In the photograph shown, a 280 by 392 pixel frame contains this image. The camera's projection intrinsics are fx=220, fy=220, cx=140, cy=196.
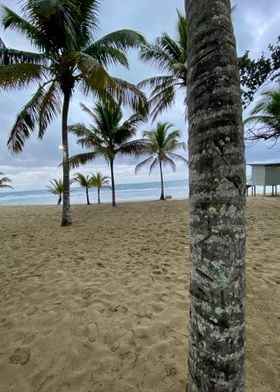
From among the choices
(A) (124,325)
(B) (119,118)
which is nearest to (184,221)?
(A) (124,325)

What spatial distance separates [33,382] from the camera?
1612mm

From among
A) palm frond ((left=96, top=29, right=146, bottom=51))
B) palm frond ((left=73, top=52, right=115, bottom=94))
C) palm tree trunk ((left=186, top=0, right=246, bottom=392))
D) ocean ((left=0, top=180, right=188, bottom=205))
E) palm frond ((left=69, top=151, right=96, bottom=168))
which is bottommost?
ocean ((left=0, top=180, right=188, bottom=205))

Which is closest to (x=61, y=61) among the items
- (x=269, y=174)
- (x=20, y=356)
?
(x=20, y=356)

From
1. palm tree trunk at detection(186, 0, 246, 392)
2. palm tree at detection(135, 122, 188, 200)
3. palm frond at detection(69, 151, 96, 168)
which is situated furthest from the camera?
palm tree at detection(135, 122, 188, 200)

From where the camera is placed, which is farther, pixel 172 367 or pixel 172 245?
pixel 172 245

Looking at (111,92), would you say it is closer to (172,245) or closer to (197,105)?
(172,245)

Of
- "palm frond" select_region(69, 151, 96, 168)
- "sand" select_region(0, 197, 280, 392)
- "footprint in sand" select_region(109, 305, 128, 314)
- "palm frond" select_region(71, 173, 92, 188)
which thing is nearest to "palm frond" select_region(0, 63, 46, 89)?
"sand" select_region(0, 197, 280, 392)

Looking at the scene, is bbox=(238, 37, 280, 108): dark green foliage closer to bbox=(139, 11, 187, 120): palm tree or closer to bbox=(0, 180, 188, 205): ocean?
bbox=(139, 11, 187, 120): palm tree

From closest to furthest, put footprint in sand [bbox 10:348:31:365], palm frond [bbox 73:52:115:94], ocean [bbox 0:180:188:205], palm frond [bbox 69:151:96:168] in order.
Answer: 1. footprint in sand [bbox 10:348:31:365]
2. palm frond [bbox 73:52:115:94]
3. palm frond [bbox 69:151:96:168]
4. ocean [bbox 0:180:188:205]

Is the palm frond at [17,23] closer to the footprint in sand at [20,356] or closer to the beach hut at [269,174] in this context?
the footprint in sand at [20,356]

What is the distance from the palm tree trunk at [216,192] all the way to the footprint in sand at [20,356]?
156 centimetres

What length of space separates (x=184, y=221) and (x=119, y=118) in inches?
288

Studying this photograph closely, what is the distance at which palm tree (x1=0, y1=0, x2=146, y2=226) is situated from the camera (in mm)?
5254

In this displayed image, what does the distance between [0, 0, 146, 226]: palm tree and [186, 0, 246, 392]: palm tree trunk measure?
4.70 meters
